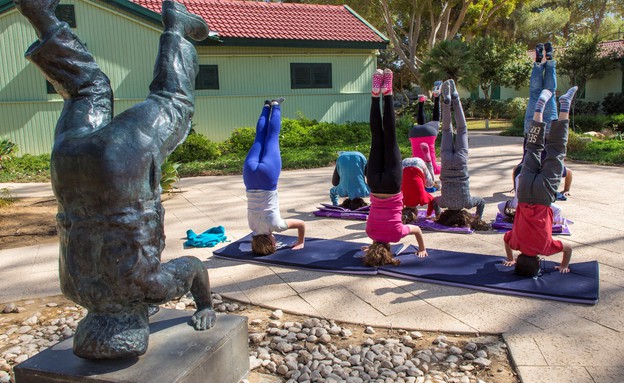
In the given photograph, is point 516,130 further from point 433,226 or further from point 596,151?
point 433,226

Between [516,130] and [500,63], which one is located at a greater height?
[500,63]

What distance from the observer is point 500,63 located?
89.4 ft

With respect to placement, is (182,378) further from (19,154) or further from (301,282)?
(19,154)

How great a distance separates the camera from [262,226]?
584 cm

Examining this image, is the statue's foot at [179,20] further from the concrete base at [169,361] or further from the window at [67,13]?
the window at [67,13]

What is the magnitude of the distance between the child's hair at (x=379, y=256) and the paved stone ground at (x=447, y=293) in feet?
0.74

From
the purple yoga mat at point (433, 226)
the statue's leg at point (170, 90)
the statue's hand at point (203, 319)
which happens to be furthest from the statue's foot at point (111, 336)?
the purple yoga mat at point (433, 226)

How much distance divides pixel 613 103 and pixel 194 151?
64.3 ft

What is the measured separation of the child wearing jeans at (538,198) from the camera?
475 centimetres

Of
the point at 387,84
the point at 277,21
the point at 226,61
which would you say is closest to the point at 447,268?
the point at 387,84

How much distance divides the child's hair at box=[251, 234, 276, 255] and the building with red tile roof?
1135cm

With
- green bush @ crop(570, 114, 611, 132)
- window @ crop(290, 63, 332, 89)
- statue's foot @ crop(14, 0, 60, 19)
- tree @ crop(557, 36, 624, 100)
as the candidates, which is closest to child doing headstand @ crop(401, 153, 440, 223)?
statue's foot @ crop(14, 0, 60, 19)

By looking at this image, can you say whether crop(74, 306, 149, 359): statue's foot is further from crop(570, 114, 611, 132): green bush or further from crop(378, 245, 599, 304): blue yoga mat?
crop(570, 114, 611, 132): green bush

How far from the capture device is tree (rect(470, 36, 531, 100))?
27.1 m
